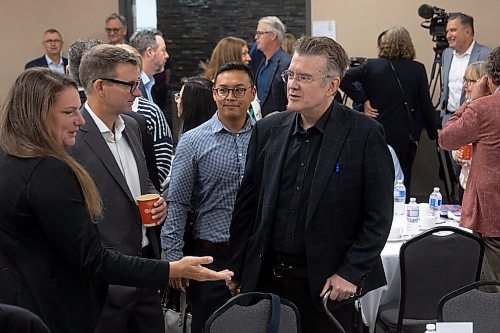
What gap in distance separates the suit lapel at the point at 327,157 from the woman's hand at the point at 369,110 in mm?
3697

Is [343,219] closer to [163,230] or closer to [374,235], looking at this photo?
[374,235]

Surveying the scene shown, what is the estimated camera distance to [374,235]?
2705 millimetres

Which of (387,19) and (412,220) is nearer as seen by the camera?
(412,220)

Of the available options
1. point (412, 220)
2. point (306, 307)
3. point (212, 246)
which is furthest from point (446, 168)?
point (306, 307)

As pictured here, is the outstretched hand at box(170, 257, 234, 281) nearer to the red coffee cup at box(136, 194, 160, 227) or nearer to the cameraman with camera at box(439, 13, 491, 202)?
the red coffee cup at box(136, 194, 160, 227)

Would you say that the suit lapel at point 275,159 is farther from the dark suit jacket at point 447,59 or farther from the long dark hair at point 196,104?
the dark suit jacket at point 447,59

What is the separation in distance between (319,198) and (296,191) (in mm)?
100

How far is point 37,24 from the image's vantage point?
845cm

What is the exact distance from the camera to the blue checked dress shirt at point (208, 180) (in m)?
3.19

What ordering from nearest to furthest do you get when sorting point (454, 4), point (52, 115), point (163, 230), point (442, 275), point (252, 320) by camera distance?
point (52, 115)
point (252, 320)
point (163, 230)
point (442, 275)
point (454, 4)

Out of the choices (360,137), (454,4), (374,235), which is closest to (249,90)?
(360,137)

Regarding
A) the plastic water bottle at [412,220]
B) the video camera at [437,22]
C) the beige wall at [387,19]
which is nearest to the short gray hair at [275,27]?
the video camera at [437,22]

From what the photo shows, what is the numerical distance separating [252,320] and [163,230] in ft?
2.52

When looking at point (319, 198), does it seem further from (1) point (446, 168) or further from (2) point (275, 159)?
(1) point (446, 168)
